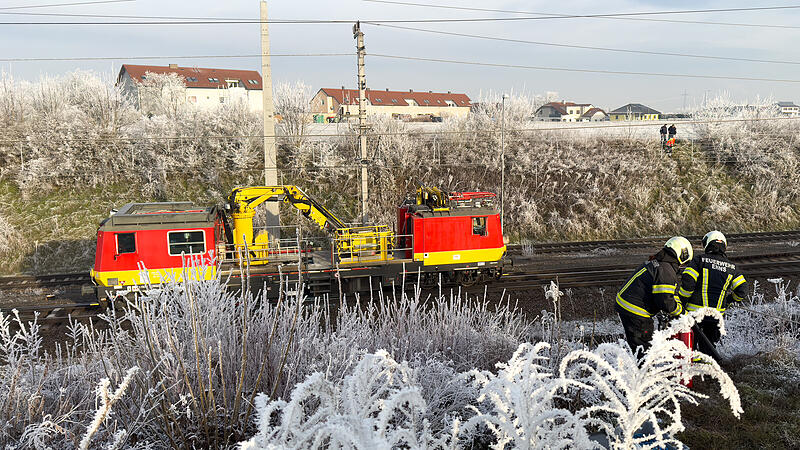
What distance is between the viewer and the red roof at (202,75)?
176 feet

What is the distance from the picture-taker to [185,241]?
11391 millimetres

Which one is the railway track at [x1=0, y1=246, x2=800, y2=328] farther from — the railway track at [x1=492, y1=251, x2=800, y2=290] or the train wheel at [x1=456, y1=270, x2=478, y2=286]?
the train wheel at [x1=456, y1=270, x2=478, y2=286]

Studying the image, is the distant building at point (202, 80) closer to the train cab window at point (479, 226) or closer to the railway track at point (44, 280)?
the railway track at point (44, 280)

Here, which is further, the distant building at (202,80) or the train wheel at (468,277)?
the distant building at (202,80)

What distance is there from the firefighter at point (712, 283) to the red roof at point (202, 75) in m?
54.7

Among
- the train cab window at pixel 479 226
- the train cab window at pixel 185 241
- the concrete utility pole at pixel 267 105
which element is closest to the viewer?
the train cab window at pixel 185 241

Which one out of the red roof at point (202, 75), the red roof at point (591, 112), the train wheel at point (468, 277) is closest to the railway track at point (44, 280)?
the train wheel at point (468, 277)

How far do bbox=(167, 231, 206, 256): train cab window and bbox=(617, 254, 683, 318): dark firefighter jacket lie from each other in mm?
9185

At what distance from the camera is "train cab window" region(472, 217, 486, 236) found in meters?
13.0

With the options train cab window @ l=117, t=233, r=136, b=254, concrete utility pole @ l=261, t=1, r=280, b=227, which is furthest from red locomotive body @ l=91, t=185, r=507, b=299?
concrete utility pole @ l=261, t=1, r=280, b=227

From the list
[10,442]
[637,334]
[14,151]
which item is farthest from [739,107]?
[14,151]

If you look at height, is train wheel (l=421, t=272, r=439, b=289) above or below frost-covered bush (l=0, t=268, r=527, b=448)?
below

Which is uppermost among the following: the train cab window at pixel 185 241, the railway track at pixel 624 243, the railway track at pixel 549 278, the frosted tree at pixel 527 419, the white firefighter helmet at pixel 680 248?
the white firefighter helmet at pixel 680 248

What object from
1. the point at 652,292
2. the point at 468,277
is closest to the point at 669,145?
the point at 468,277
